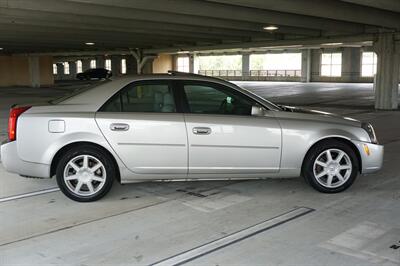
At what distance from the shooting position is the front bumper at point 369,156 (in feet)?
17.2

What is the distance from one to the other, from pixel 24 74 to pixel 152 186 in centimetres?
4066

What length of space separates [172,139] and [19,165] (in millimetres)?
1743

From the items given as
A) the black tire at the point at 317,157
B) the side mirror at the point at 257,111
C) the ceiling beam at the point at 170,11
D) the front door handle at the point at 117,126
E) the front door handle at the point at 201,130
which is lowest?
the black tire at the point at 317,157

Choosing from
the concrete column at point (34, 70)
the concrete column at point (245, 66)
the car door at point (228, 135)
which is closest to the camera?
the car door at point (228, 135)

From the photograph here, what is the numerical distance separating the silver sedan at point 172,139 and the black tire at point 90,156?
0.4 inches

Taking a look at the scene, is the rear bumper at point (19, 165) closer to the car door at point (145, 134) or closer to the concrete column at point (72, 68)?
the car door at point (145, 134)

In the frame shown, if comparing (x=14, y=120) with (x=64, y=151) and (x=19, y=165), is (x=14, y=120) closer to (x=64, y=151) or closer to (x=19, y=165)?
(x=19, y=165)

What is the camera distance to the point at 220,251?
365 centimetres

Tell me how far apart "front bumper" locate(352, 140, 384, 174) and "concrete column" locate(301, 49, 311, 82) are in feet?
141

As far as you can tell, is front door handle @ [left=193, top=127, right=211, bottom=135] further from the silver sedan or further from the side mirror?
the side mirror

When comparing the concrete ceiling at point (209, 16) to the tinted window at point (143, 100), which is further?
the concrete ceiling at point (209, 16)

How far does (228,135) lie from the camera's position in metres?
4.98

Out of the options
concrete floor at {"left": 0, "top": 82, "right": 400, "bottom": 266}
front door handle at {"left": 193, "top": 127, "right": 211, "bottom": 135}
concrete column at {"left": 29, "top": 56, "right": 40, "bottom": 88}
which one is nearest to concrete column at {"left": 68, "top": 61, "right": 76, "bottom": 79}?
concrete column at {"left": 29, "top": 56, "right": 40, "bottom": 88}

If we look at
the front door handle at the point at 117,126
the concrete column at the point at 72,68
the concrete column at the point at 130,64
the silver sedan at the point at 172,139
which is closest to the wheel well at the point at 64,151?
the silver sedan at the point at 172,139
